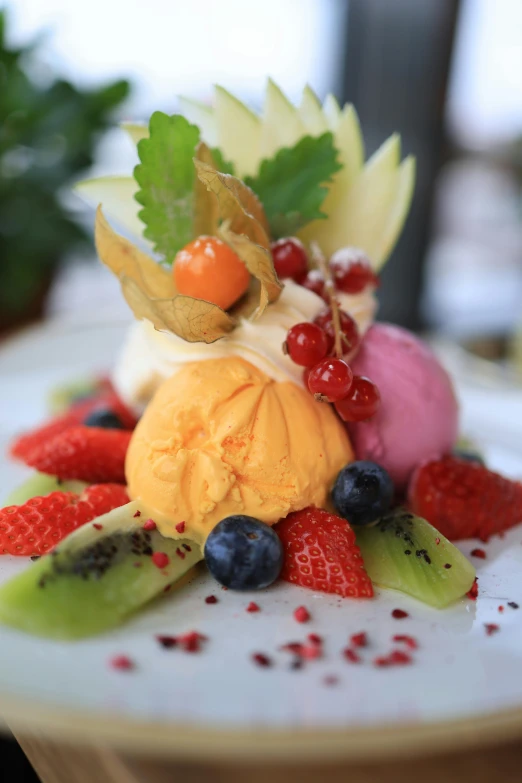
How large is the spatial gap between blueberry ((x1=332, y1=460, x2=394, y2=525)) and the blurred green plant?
2.10 m

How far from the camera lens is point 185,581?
1097mm

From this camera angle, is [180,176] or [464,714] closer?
[464,714]

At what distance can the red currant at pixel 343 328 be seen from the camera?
48.6 inches

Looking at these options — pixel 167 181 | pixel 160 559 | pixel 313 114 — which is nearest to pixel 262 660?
pixel 160 559

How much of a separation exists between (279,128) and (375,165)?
0.23 m

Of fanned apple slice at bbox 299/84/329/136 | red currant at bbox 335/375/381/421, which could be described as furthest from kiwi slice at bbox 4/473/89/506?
fanned apple slice at bbox 299/84/329/136

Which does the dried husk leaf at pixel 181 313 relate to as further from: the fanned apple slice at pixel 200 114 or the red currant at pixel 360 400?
the fanned apple slice at pixel 200 114

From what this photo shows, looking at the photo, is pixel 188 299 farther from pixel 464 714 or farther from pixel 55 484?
pixel 464 714

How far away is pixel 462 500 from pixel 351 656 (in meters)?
0.49

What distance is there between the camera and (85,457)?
135cm

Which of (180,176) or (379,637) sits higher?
(180,176)

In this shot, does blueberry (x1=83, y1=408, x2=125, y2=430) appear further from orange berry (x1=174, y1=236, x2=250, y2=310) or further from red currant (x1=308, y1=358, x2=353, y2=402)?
red currant (x1=308, y1=358, x2=353, y2=402)

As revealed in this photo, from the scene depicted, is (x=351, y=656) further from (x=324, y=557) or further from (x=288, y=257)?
(x=288, y=257)

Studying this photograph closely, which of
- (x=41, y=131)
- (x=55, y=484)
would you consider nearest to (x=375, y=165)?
(x=55, y=484)
